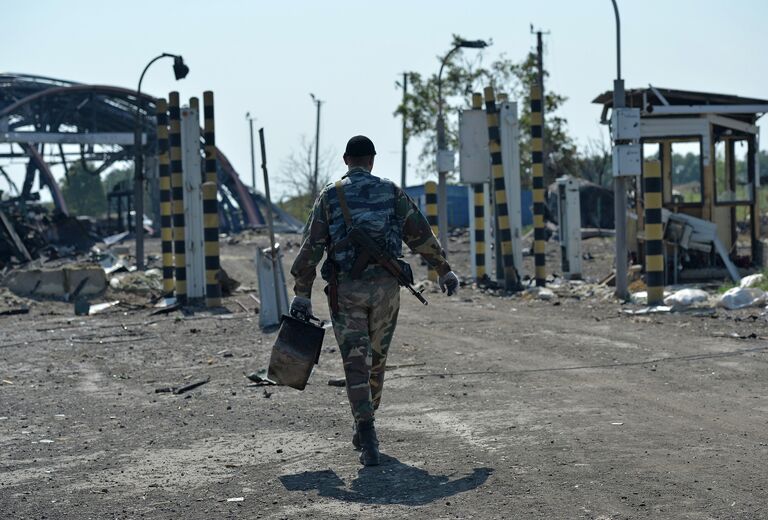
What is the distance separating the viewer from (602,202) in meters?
47.6

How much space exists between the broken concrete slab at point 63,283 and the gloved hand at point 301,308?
15502mm

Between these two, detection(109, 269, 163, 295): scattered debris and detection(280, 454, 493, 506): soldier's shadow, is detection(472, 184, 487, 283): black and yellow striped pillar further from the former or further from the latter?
detection(280, 454, 493, 506): soldier's shadow

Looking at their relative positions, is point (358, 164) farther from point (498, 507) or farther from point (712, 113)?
point (712, 113)

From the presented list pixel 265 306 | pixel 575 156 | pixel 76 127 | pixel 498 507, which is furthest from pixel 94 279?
pixel 76 127

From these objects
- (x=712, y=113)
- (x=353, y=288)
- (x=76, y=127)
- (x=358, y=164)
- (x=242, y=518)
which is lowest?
(x=242, y=518)

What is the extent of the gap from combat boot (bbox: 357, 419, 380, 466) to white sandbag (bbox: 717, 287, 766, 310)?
919 cm

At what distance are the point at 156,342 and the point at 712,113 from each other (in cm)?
1067

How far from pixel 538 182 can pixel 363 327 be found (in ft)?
48.4

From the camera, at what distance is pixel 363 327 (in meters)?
6.91

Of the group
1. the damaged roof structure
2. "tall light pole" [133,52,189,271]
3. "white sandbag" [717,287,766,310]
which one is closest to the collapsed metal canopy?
the damaged roof structure

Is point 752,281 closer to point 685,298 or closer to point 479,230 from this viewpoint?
point 685,298

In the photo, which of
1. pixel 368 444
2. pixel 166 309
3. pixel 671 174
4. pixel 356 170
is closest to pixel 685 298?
pixel 671 174

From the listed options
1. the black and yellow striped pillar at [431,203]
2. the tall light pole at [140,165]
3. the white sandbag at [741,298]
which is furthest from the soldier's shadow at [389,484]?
the tall light pole at [140,165]

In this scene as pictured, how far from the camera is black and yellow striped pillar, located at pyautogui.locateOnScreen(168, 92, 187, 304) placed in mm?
18953
